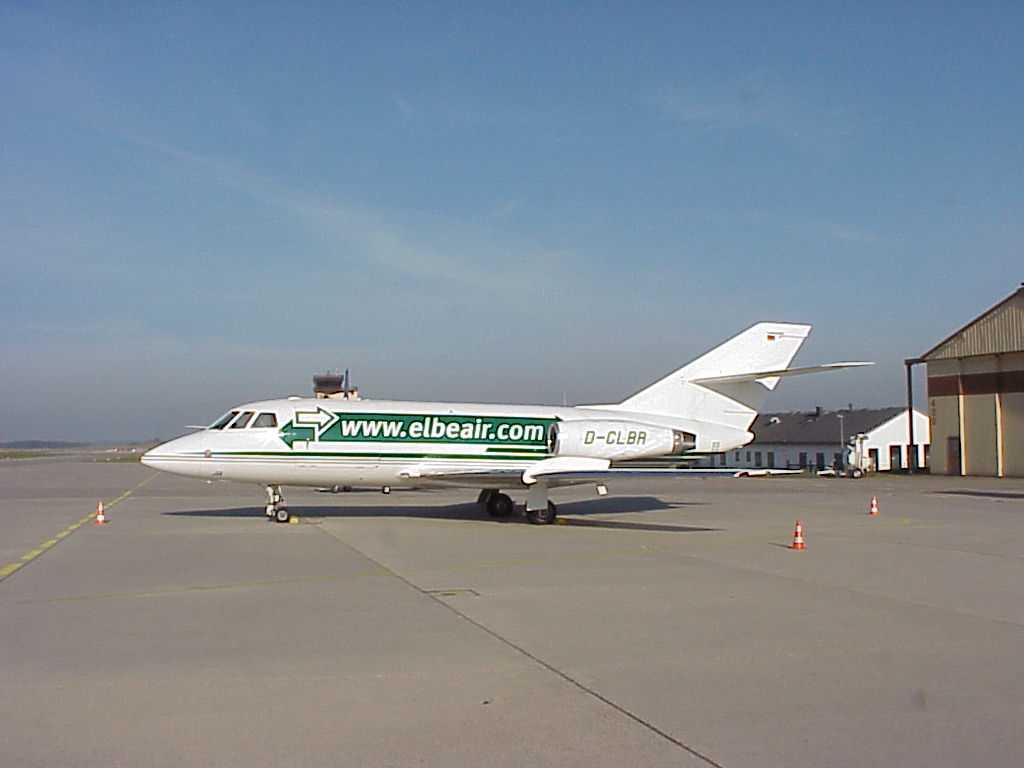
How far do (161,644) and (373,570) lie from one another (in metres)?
5.43

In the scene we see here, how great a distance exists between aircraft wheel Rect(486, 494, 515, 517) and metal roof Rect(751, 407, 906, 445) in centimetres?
4925

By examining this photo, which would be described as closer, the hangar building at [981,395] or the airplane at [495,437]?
the airplane at [495,437]

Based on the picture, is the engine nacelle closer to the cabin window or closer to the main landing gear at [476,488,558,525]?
the main landing gear at [476,488,558,525]

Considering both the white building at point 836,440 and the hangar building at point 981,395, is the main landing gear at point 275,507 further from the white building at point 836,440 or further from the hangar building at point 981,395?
the white building at point 836,440

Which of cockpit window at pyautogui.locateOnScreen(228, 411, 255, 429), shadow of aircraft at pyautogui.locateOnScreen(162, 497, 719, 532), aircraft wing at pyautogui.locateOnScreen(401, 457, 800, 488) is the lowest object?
shadow of aircraft at pyautogui.locateOnScreen(162, 497, 719, 532)

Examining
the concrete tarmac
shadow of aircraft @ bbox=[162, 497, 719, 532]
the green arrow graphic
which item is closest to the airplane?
the green arrow graphic

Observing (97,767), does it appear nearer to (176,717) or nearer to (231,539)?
(176,717)

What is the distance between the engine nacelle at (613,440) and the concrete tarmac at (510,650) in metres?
4.57

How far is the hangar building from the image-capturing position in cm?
5084

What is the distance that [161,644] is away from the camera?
9289 millimetres

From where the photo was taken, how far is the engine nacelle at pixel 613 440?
2384 centimetres

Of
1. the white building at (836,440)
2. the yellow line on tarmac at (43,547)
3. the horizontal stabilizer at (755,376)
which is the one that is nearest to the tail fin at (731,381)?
the horizontal stabilizer at (755,376)

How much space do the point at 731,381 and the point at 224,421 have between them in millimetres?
12553

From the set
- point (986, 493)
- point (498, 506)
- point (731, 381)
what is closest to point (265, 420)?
point (498, 506)
